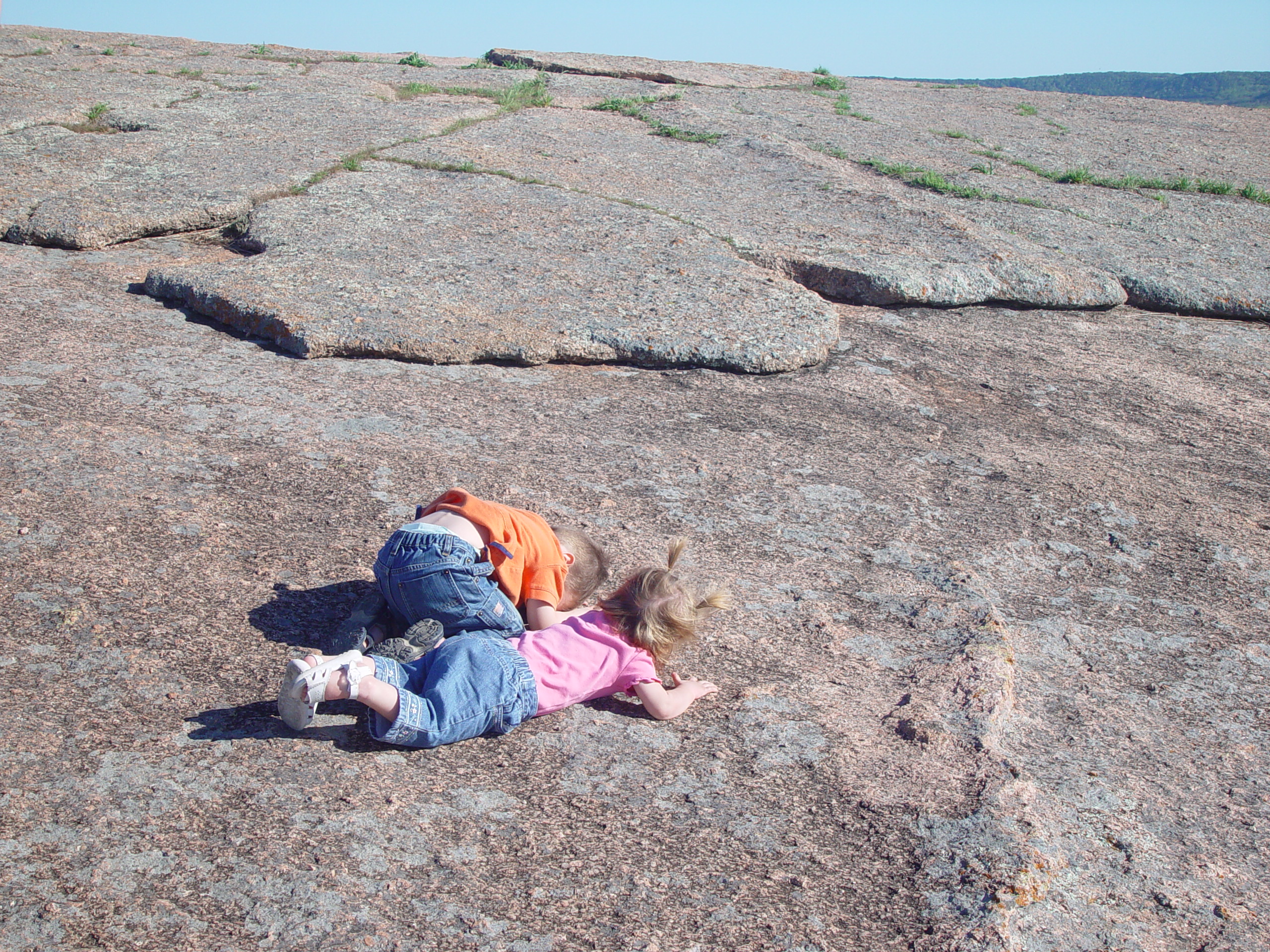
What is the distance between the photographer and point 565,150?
5.55 metres

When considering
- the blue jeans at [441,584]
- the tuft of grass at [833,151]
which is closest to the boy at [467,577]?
the blue jeans at [441,584]

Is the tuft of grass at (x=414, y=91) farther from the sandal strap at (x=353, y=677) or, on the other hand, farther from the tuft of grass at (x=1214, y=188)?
the sandal strap at (x=353, y=677)

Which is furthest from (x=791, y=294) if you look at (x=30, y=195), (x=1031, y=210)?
(x=30, y=195)

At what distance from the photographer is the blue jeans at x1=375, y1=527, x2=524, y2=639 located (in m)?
1.99

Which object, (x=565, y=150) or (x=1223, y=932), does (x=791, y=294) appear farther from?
(x=1223, y=932)

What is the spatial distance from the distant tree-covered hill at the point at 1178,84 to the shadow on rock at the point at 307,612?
78.3ft

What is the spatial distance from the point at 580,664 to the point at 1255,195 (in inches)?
254

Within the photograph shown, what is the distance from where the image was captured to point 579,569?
2.24m

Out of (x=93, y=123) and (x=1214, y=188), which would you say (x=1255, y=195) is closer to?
(x=1214, y=188)

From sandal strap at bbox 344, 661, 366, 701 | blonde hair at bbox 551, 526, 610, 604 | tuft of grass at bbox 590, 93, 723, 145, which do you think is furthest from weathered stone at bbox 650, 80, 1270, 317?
sandal strap at bbox 344, 661, 366, 701

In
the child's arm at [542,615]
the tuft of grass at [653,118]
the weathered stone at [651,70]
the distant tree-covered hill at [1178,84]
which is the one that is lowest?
the child's arm at [542,615]

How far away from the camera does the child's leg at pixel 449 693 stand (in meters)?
1.67

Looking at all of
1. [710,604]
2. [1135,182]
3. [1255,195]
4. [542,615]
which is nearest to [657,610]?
[710,604]

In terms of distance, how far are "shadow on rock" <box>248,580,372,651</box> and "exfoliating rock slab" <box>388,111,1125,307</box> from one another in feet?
8.99
